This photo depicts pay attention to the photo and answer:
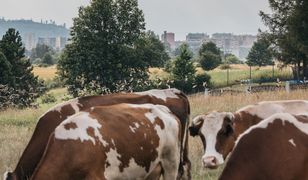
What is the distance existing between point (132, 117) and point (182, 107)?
2.57 m

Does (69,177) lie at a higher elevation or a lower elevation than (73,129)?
lower

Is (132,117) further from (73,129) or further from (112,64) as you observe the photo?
(112,64)

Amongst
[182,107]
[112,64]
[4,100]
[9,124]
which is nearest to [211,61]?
[112,64]

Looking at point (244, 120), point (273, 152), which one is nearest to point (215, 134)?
point (244, 120)

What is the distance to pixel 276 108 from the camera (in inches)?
381

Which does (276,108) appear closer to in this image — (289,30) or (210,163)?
(210,163)

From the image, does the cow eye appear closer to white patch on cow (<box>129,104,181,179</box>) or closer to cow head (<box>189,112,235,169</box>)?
cow head (<box>189,112,235,169</box>)

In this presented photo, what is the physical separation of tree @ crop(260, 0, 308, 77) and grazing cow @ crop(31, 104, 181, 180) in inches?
1271

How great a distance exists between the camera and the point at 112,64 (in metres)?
50.8

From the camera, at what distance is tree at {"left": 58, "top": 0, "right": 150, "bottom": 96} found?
49.2 meters

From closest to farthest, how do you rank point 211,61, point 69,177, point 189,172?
point 69,177 → point 189,172 → point 211,61

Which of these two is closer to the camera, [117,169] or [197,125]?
[117,169]

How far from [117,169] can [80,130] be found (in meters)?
0.76

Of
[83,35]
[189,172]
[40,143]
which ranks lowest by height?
[189,172]
